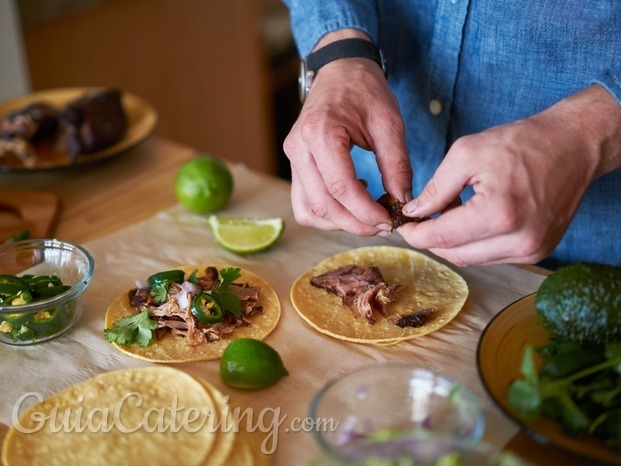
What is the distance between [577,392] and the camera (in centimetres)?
124

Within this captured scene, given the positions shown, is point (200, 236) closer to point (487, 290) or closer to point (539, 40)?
point (487, 290)

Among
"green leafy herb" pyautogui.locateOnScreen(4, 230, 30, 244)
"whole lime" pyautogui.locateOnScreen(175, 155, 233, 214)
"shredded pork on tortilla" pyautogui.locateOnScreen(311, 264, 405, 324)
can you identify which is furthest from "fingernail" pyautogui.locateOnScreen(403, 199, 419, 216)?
"green leafy herb" pyautogui.locateOnScreen(4, 230, 30, 244)

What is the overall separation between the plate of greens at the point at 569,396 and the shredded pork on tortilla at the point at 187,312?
590 mm

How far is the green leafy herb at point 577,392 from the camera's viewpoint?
3.91ft

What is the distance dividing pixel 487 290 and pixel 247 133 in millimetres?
3549

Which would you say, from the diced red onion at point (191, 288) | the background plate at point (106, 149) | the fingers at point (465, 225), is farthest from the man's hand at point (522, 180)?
the background plate at point (106, 149)

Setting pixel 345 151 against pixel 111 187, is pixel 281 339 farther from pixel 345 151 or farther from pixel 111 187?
pixel 111 187

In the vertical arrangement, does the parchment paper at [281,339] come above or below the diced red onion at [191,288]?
below

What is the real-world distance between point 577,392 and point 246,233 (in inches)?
41.1

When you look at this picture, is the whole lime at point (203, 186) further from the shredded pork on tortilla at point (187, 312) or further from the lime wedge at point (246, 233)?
the shredded pork on tortilla at point (187, 312)

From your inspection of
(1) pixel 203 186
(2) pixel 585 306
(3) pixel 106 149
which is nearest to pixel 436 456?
(2) pixel 585 306

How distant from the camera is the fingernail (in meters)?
1.52

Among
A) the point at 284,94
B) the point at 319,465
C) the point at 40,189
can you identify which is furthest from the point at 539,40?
the point at 284,94

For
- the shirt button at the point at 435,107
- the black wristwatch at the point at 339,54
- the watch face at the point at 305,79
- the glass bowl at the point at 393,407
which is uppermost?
the black wristwatch at the point at 339,54
